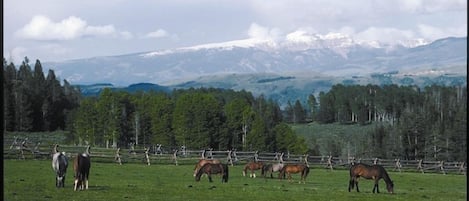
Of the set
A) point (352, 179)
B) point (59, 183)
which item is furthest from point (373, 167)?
point (59, 183)

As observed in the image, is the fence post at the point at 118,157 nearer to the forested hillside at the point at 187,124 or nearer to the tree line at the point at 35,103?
the forested hillside at the point at 187,124

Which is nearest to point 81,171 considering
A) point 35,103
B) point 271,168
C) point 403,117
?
point 271,168

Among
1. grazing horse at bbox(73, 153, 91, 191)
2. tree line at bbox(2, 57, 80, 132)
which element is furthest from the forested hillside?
grazing horse at bbox(73, 153, 91, 191)

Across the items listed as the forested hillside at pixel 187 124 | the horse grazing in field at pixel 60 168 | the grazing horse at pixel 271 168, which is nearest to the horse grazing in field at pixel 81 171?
the horse grazing in field at pixel 60 168

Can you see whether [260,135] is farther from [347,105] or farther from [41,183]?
[347,105]

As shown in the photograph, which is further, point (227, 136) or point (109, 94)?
point (109, 94)

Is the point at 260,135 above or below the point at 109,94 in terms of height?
below

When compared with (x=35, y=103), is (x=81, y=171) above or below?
below

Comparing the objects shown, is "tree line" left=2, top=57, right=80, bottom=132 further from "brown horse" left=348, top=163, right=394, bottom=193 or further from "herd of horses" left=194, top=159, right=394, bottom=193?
"brown horse" left=348, top=163, right=394, bottom=193

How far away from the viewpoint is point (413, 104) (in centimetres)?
9212

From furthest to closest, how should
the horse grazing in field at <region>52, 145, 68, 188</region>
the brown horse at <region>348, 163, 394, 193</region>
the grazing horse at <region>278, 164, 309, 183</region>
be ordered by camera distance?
the grazing horse at <region>278, 164, 309, 183</region> → the brown horse at <region>348, 163, 394, 193</region> → the horse grazing in field at <region>52, 145, 68, 188</region>

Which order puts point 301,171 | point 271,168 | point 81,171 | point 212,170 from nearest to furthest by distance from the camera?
point 81,171 → point 212,170 → point 301,171 → point 271,168

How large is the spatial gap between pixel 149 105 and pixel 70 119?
305 inches

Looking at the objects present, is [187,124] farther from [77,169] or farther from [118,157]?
[77,169]
